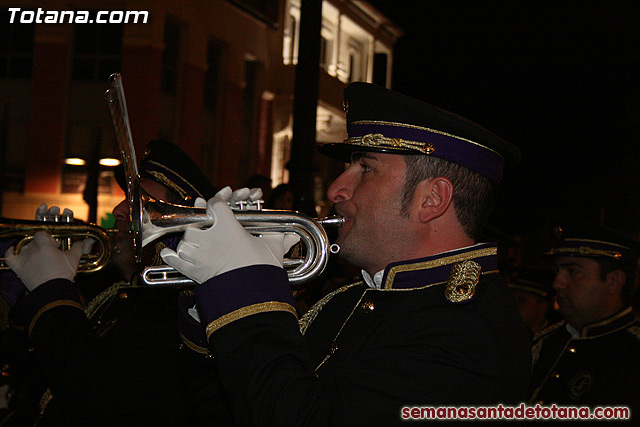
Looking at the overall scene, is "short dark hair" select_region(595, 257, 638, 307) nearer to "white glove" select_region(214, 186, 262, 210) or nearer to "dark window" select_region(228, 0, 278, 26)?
"white glove" select_region(214, 186, 262, 210)

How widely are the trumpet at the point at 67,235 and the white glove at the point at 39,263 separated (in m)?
0.20

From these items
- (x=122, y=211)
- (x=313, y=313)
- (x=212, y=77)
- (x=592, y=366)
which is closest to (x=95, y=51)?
(x=212, y=77)

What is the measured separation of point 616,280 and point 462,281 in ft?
9.19

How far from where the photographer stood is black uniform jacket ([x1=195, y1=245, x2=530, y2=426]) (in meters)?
1.69

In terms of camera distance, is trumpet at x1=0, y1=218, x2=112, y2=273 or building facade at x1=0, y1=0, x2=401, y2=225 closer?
trumpet at x1=0, y1=218, x2=112, y2=273

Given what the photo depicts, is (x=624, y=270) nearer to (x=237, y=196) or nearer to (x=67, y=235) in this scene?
(x=237, y=196)

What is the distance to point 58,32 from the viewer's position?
14523 millimetres

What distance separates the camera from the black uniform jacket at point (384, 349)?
1686mm

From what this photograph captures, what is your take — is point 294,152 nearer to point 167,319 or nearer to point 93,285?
point 93,285

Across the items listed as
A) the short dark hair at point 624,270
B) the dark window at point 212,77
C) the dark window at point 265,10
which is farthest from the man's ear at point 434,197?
the dark window at point 265,10

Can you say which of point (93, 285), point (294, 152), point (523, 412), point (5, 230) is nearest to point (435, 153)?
point (523, 412)

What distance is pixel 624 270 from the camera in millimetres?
4297

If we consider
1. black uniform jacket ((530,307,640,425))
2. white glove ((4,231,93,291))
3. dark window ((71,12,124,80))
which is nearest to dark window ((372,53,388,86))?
black uniform jacket ((530,307,640,425))

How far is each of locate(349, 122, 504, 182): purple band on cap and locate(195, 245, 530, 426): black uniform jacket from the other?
274 millimetres
